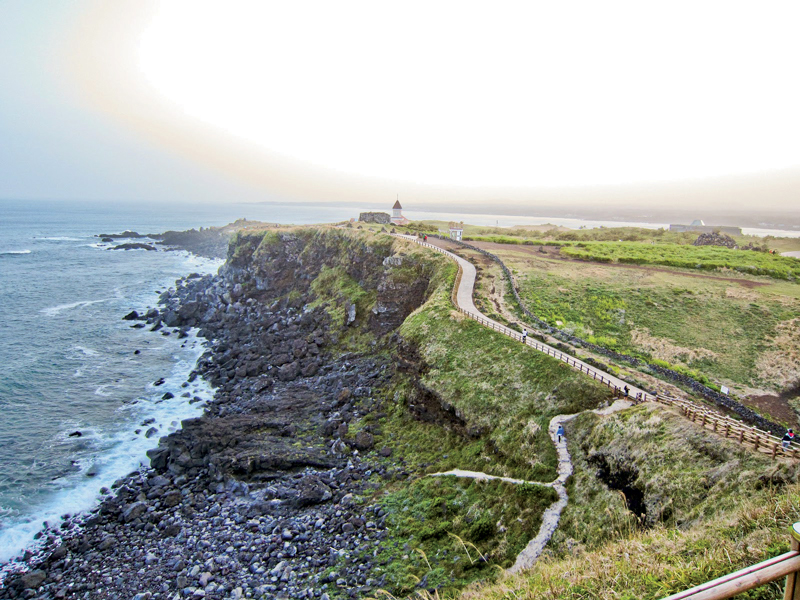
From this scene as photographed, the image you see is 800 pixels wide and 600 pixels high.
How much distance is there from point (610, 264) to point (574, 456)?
39096mm

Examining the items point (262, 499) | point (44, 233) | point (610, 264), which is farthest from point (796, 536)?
point (44, 233)

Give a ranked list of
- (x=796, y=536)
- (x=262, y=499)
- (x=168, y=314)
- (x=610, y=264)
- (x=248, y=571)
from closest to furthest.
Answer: (x=796, y=536), (x=248, y=571), (x=262, y=499), (x=610, y=264), (x=168, y=314)

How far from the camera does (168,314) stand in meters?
58.1

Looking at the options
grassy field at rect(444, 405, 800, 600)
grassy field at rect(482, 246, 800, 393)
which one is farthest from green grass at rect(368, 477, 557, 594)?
grassy field at rect(482, 246, 800, 393)

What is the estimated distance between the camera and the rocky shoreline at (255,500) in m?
18.5

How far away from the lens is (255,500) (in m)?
23.2

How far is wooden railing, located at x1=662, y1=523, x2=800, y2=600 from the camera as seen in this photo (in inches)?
160

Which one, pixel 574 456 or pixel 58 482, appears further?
pixel 58 482

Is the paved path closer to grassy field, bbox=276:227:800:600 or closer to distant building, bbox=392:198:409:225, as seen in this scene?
grassy field, bbox=276:227:800:600

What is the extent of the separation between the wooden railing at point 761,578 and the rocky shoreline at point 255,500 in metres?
15.7

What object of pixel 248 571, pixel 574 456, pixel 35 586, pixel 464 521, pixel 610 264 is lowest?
pixel 35 586

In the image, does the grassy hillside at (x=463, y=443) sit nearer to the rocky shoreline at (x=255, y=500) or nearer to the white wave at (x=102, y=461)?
the rocky shoreline at (x=255, y=500)

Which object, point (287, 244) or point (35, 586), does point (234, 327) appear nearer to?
point (287, 244)

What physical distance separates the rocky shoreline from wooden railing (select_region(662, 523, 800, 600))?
1574 centimetres
